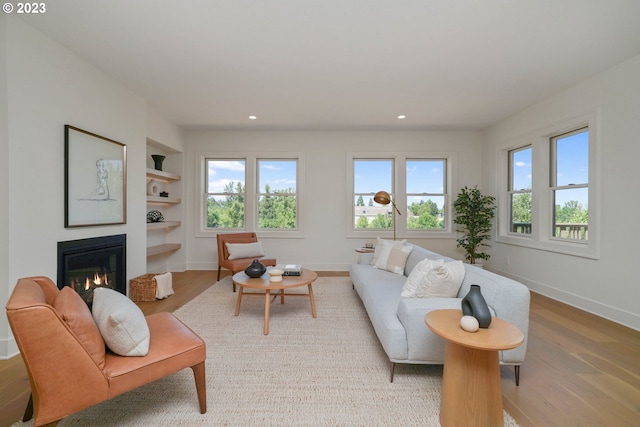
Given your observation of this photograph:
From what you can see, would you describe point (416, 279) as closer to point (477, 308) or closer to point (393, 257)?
point (477, 308)

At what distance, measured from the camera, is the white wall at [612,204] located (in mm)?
2768

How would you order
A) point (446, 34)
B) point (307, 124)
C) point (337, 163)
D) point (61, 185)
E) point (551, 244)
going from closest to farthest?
point (446, 34) < point (61, 185) < point (551, 244) < point (307, 124) < point (337, 163)

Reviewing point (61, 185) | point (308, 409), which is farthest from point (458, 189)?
point (61, 185)

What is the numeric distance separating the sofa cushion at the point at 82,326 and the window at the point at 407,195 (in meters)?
4.36

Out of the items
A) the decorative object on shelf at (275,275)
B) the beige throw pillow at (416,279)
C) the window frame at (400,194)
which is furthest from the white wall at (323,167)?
the beige throw pillow at (416,279)

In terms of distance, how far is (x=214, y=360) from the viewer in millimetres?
2145

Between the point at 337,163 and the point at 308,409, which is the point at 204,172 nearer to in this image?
the point at 337,163

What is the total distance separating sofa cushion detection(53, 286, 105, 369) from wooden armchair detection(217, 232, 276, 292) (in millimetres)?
2654

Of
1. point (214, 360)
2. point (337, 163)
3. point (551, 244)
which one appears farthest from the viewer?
point (337, 163)

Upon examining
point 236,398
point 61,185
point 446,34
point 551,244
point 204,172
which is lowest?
point 236,398

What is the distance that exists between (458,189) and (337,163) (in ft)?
7.79

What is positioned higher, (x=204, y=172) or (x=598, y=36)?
(x=598, y=36)

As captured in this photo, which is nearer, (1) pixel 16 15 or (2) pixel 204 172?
(1) pixel 16 15

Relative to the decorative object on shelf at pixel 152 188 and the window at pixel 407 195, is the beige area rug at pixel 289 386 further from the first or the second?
the window at pixel 407 195
